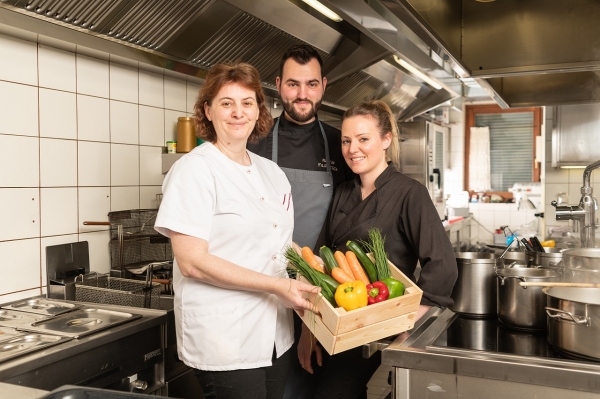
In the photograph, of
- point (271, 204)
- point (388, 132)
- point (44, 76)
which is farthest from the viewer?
point (44, 76)

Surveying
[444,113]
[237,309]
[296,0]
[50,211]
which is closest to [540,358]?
[237,309]

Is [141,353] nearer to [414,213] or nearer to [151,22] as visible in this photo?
[414,213]

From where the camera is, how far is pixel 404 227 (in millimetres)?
1780

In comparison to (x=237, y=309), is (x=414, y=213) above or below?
above

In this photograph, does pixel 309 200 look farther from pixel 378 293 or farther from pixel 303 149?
pixel 378 293

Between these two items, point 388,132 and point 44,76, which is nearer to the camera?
point 388,132

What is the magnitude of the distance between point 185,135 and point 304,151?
0.92 metres

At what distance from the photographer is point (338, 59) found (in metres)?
3.14

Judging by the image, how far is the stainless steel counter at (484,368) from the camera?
1.35 meters

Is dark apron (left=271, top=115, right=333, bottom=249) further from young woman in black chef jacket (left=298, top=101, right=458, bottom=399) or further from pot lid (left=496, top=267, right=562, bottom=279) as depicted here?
pot lid (left=496, top=267, right=562, bottom=279)

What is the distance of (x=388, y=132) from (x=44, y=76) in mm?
1383

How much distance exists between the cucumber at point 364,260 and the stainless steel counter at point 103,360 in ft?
2.54

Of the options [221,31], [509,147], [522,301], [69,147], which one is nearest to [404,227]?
[522,301]

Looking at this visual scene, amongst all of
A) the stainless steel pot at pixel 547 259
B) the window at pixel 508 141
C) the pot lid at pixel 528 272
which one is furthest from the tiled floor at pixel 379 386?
the window at pixel 508 141
